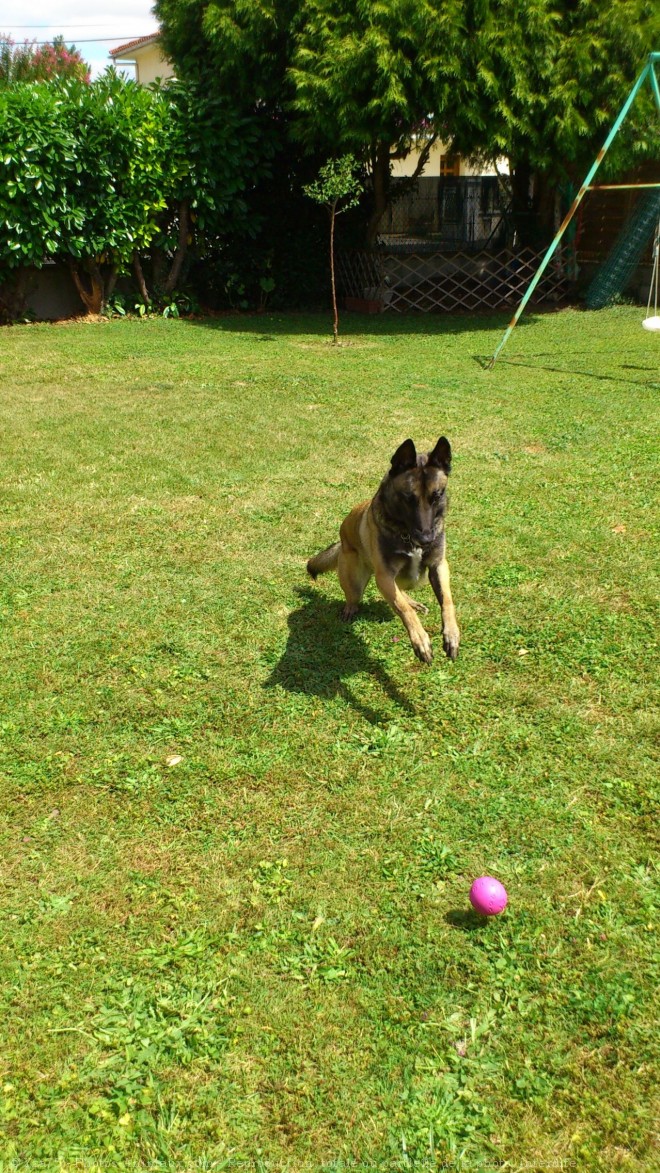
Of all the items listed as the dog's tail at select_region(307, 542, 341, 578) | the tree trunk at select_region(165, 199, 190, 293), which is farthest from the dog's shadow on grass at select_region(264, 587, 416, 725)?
the tree trunk at select_region(165, 199, 190, 293)

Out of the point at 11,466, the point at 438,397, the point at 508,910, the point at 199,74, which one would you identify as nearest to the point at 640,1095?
the point at 508,910

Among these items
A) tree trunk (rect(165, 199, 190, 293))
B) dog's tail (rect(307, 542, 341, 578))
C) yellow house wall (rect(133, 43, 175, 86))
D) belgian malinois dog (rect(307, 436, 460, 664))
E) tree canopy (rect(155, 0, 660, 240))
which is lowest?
dog's tail (rect(307, 542, 341, 578))

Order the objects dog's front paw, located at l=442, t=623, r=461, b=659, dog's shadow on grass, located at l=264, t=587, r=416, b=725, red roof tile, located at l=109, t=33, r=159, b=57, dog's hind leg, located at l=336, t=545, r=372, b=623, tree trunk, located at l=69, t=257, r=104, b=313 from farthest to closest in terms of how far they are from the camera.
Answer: red roof tile, located at l=109, t=33, r=159, b=57
tree trunk, located at l=69, t=257, r=104, b=313
dog's hind leg, located at l=336, t=545, r=372, b=623
dog's shadow on grass, located at l=264, t=587, r=416, b=725
dog's front paw, located at l=442, t=623, r=461, b=659

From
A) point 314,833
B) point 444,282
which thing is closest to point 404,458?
point 314,833

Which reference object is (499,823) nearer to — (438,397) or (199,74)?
(438,397)

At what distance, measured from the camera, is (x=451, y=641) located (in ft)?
14.4

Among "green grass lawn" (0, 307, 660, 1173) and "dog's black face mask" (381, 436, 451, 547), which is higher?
"dog's black face mask" (381, 436, 451, 547)

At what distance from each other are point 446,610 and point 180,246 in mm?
15371

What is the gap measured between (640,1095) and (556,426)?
25.2ft

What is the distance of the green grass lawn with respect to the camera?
8.17 feet

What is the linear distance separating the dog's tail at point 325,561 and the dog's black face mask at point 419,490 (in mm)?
1083

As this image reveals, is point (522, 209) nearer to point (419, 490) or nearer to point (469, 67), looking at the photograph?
point (469, 67)

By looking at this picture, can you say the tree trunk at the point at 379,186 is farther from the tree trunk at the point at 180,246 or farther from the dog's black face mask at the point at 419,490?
the dog's black face mask at the point at 419,490

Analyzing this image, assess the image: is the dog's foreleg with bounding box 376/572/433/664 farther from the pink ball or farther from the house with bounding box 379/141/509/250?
the house with bounding box 379/141/509/250
